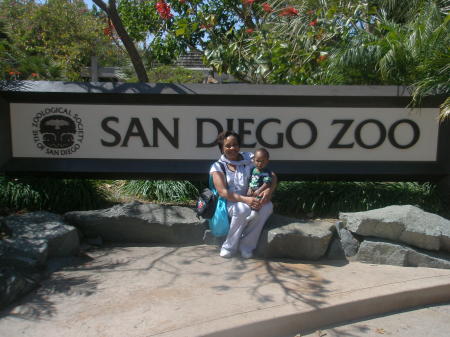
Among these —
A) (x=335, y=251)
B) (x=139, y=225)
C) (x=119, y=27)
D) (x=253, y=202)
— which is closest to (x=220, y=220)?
(x=253, y=202)

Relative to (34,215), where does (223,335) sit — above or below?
below

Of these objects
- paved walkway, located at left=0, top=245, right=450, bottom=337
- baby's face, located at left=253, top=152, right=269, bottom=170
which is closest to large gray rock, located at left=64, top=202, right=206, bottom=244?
paved walkway, located at left=0, top=245, right=450, bottom=337

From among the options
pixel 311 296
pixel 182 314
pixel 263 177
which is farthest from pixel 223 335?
pixel 263 177

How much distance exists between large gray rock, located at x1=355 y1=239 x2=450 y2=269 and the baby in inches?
43.8

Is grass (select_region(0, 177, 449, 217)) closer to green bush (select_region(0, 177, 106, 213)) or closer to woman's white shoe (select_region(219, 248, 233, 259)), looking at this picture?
green bush (select_region(0, 177, 106, 213))

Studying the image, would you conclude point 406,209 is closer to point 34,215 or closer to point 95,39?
point 34,215

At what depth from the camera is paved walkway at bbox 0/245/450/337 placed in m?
3.12

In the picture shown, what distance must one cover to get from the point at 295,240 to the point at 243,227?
51 cm

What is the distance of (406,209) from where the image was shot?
4.58 meters

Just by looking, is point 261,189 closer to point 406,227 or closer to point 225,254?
point 225,254

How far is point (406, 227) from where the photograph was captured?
4340 mm

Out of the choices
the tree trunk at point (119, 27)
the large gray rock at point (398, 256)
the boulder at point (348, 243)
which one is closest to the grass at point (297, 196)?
the boulder at point (348, 243)

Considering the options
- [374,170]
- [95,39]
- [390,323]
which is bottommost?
[390,323]

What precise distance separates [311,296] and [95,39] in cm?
1813
